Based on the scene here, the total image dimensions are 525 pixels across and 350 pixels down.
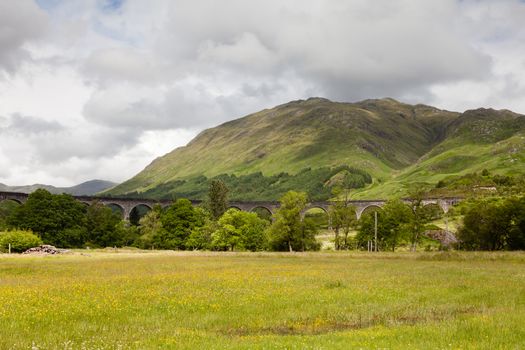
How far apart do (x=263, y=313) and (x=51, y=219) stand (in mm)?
86390

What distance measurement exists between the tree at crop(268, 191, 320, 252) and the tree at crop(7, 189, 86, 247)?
142 feet

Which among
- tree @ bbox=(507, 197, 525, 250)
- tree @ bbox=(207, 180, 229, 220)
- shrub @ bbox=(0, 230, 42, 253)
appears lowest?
shrub @ bbox=(0, 230, 42, 253)

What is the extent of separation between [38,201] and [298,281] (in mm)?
79836

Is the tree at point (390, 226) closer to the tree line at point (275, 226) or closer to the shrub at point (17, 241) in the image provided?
the tree line at point (275, 226)

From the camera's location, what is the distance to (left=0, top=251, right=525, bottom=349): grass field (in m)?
13.6

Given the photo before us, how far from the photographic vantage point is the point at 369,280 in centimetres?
3091

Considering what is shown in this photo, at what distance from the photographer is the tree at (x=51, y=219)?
300ft

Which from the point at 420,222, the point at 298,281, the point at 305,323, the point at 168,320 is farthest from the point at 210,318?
the point at 420,222

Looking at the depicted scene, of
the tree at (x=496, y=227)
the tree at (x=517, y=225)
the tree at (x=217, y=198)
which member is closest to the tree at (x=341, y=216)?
the tree at (x=496, y=227)

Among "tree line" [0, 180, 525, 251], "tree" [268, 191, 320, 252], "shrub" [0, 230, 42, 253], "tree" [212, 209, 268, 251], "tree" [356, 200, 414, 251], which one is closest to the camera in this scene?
"shrub" [0, 230, 42, 253]

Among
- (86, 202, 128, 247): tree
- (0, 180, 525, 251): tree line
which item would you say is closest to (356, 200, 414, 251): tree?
(0, 180, 525, 251): tree line

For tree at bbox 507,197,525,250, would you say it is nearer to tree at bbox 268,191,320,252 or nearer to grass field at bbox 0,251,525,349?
tree at bbox 268,191,320,252

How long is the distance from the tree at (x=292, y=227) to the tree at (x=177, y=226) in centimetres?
2060

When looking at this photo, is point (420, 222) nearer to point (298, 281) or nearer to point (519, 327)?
point (298, 281)
